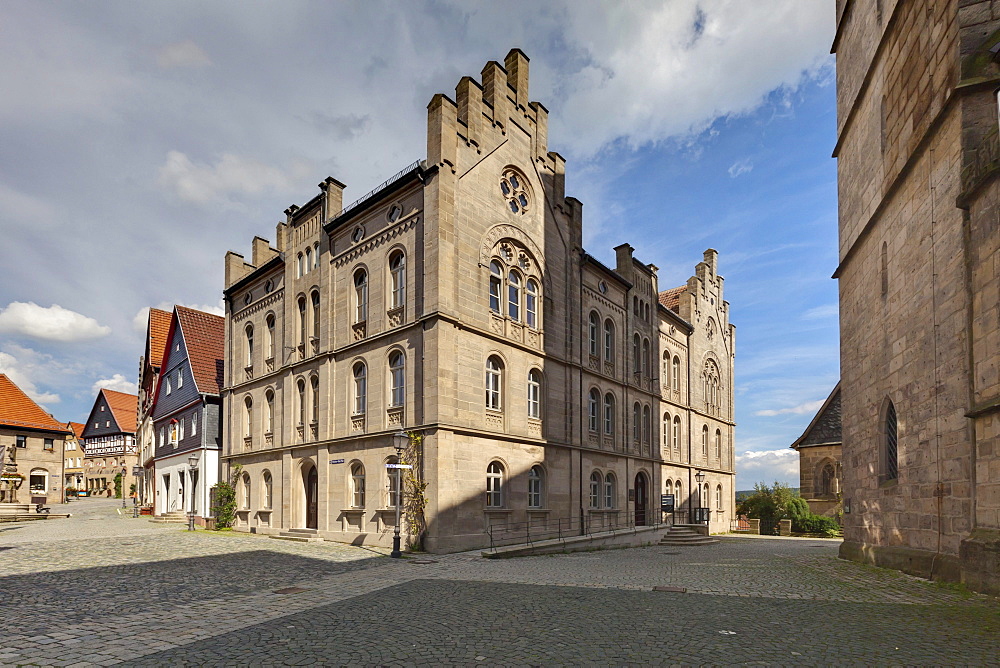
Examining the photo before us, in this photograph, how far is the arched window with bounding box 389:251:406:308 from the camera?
2317cm

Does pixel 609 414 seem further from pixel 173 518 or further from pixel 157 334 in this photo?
pixel 157 334

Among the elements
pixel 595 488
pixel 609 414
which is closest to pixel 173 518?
pixel 595 488

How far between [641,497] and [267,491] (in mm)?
17064

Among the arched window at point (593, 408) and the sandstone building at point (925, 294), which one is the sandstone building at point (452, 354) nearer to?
the arched window at point (593, 408)

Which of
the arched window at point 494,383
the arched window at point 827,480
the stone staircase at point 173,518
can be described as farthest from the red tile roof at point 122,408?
the arched window at point 827,480

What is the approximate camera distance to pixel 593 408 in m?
29.0

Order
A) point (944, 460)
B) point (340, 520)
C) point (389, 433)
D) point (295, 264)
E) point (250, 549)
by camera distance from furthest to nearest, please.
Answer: point (295, 264)
point (340, 520)
point (389, 433)
point (250, 549)
point (944, 460)

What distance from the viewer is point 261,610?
34.4 ft

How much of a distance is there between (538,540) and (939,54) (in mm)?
17773

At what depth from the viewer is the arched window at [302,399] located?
2708cm

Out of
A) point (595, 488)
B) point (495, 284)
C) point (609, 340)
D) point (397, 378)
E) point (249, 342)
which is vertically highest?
point (495, 284)

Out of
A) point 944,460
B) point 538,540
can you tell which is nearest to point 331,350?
point 538,540

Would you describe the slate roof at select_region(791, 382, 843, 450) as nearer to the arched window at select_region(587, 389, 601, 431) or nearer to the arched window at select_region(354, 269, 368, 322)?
the arched window at select_region(587, 389, 601, 431)

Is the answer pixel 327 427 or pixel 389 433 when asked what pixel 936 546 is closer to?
pixel 389 433
